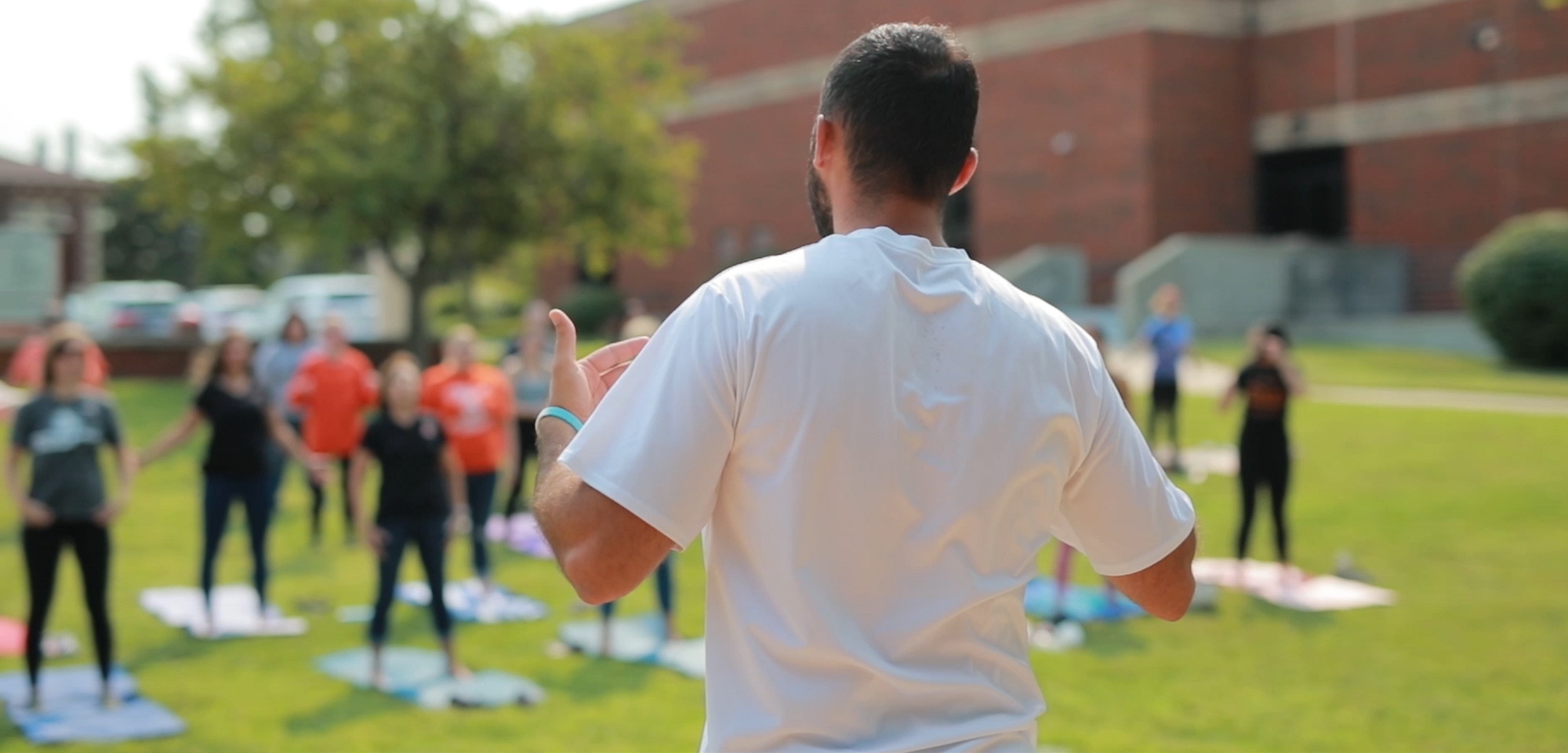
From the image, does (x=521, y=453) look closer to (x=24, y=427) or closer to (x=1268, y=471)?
(x=24, y=427)

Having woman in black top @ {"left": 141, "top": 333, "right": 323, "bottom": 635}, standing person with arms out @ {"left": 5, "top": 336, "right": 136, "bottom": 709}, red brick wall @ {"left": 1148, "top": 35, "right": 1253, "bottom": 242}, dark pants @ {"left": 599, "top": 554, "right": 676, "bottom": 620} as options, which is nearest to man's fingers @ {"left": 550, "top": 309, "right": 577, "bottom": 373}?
standing person with arms out @ {"left": 5, "top": 336, "right": 136, "bottom": 709}

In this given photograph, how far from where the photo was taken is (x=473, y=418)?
1102 centimetres

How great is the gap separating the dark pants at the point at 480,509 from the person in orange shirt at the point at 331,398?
2.87 metres

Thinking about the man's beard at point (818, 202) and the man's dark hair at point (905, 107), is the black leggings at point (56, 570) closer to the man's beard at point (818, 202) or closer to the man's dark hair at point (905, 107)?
the man's beard at point (818, 202)

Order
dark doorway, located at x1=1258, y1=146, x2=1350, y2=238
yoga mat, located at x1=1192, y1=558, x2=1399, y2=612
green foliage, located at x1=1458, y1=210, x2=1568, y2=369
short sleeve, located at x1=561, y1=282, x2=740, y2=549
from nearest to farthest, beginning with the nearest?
short sleeve, located at x1=561, y1=282, x2=740, y2=549
yoga mat, located at x1=1192, y1=558, x2=1399, y2=612
green foliage, located at x1=1458, y1=210, x2=1568, y2=369
dark doorway, located at x1=1258, y1=146, x2=1350, y2=238

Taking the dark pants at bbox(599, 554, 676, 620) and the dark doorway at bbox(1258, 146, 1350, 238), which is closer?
the dark pants at bbox(599, 554, 676, 620)

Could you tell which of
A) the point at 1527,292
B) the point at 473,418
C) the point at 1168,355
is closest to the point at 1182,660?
the point at 473,418

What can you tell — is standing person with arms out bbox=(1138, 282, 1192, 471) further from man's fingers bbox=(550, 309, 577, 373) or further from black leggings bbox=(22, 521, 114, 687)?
man's fingers bbox=(550, 309, 577, 373)

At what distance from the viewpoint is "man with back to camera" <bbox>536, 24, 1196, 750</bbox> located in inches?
78.3

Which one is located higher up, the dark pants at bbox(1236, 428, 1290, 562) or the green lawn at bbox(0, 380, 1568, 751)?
the dark pants at bbox(1236, 428, 1290, 562)

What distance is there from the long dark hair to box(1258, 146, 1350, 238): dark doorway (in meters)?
31.2

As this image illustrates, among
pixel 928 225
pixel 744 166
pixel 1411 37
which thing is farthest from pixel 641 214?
pixel 928 225

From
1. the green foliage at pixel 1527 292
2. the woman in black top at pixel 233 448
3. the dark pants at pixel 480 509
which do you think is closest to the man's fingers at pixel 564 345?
the woman in black top at pixel 233 448

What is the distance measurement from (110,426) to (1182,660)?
22.1 ft
